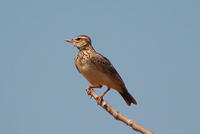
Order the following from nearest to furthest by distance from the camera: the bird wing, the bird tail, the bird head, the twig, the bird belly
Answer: the twig
the bird belly
the bird wing
the bird tail
the bird head

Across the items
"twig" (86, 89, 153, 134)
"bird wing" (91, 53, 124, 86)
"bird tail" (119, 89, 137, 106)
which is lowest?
"twig" (86, 89, 153, 134)

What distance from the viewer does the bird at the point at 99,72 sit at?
9.55 metres

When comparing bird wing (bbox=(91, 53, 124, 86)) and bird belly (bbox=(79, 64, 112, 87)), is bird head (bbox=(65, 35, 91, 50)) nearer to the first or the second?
bird wing (bbox=(91, 53, 124, 86))

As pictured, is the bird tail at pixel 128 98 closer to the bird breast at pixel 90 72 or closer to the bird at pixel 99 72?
the bird at pixel 99 72

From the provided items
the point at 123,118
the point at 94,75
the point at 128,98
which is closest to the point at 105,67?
the point at 94,75

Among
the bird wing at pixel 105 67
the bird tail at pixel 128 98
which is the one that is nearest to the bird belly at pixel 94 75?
the bird wing at pixel 105 67

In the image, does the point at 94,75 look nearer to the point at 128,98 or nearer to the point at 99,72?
the point at 99,72

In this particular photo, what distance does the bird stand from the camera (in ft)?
31.3

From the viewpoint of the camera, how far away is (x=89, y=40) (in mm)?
10648

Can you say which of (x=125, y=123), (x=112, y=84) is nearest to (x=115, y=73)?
(x=112, y=84)

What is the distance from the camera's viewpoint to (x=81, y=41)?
414 inches

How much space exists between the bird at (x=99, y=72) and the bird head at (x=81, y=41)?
20 cm

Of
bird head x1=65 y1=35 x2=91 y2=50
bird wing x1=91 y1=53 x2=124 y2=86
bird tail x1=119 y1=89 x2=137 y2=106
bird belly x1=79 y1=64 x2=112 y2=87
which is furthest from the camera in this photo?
bird head x1=65 y1=35 x2=91 y2=50

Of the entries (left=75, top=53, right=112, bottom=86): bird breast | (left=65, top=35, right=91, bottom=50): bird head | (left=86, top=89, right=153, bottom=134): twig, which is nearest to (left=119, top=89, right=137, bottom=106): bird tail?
(left=75, top=53, right=112, bottom=86): bird breast
